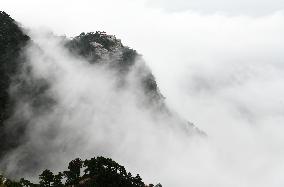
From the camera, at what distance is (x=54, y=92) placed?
149 metres

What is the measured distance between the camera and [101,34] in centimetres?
17538

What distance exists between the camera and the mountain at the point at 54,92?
416 feet

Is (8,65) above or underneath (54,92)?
underneath

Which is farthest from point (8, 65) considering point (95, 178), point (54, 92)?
point (95, 178)

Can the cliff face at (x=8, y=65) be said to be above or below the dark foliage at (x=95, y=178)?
above

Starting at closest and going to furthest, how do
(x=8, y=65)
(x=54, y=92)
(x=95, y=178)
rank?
(x=95, y=178) < (x=8, y=65) < (x=54, y=92)

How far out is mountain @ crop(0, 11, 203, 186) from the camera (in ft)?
416

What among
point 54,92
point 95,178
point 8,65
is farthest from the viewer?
point 54,92

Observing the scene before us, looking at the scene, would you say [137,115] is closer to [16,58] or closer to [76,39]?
[76,39]

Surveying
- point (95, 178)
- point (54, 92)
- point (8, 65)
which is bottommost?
point (95, 178)

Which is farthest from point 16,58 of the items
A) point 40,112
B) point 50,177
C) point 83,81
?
point 50,177

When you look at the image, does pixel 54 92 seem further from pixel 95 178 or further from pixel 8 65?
pixel 95 178

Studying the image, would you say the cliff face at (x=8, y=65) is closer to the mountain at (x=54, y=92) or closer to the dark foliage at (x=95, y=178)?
the mountain at (x=54, y=92)

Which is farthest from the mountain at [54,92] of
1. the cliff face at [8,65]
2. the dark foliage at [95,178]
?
the dark foliage at [95,178]
